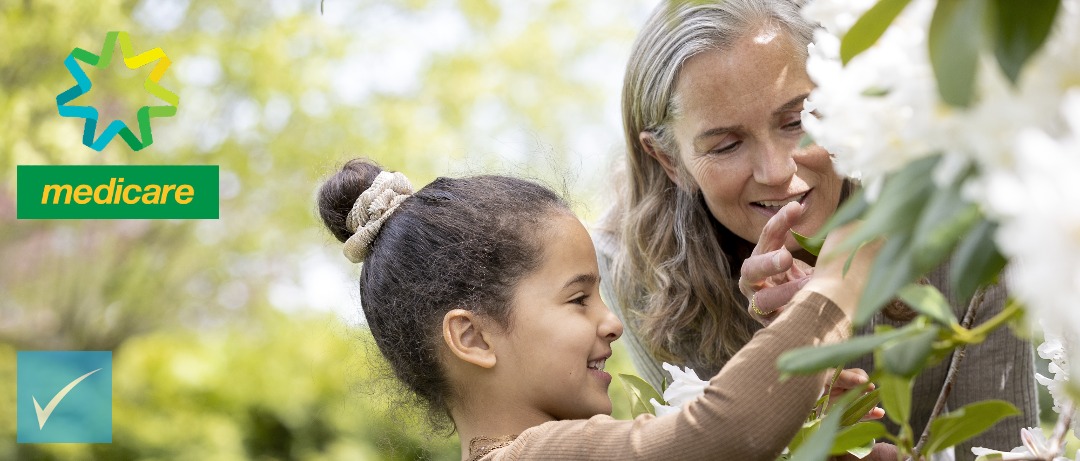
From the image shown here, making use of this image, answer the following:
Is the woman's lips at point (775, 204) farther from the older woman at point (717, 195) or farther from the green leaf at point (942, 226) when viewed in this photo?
the green leaf at point (942, 226)

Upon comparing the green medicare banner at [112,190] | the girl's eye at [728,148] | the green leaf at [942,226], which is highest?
the green medicare banner at [112,190]

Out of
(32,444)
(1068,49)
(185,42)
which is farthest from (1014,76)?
(185,42)

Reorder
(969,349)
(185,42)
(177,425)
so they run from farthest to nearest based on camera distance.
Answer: (185,42), (177,425), (969,349)

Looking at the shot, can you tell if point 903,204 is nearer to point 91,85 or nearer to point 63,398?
point 63,398

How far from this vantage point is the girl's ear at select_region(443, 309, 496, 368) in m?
1.48

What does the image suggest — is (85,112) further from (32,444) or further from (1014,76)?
(1014,76)

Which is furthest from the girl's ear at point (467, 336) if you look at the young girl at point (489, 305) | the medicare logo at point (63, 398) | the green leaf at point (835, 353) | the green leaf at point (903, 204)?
the medicare logo at point (63, 398)

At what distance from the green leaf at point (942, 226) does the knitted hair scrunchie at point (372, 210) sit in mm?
1198

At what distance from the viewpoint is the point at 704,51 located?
1.71 meters

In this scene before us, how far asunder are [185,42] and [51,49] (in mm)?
672

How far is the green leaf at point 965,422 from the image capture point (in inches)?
29.5

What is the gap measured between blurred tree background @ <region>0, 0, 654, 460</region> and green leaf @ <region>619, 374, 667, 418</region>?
3175 mm

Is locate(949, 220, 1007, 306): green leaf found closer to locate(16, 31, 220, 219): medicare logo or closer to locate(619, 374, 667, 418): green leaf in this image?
locate(619, 374, 667, 418): green leaf

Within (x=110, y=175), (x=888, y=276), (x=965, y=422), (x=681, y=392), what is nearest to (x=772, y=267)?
(x=681, y=392)
